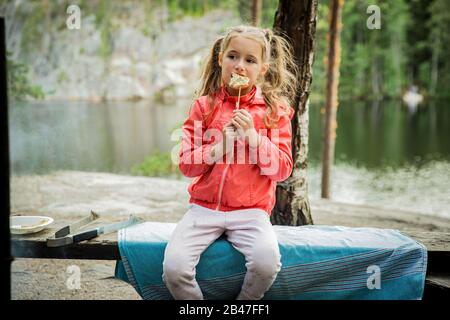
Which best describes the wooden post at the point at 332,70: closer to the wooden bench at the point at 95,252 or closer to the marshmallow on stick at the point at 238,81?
the wooden bench at the point at 95,252

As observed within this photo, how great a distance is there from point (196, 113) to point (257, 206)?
0.55 m

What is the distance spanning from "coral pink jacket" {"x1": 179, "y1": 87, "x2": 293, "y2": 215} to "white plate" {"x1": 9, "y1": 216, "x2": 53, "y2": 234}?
0.81 metres

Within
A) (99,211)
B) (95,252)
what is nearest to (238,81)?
(95,252)

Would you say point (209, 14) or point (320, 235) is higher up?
point (209, 14)

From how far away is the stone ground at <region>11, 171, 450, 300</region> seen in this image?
3.38 metres

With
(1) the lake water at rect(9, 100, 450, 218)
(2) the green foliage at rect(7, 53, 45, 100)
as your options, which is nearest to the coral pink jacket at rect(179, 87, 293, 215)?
(1) the lake water at rect(9, 100, 450, 218)

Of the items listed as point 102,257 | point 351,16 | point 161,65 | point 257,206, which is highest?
point 351,16

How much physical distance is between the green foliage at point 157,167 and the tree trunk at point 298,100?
9043mm

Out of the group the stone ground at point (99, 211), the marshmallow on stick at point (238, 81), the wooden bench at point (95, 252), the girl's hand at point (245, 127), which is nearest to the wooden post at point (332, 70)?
the stone ground at point (99, 211)

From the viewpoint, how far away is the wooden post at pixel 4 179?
172 centimetres

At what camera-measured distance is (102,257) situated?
7.75ft

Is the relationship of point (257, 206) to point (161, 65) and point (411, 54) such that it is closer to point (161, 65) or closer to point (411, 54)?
point (161, 65)

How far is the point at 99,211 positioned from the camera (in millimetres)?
5770

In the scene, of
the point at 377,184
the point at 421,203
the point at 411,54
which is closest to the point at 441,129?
the point at 377,184
